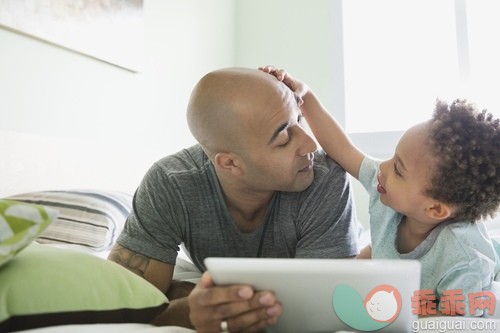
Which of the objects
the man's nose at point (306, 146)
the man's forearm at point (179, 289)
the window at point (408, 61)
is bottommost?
the man's forearm at point (179, 289)

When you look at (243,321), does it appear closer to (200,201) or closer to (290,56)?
(200,201)

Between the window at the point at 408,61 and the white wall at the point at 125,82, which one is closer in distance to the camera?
the white wall at the point at 125,82

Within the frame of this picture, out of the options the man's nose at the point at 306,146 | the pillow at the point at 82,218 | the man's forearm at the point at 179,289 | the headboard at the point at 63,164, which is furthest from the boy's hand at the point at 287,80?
the headboard at the point at 63,164

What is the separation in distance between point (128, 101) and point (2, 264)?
5.32 feet

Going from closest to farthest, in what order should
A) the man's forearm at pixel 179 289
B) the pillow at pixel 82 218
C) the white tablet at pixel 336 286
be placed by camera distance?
the white tablet at pixel 336 286 < the man's forearm at pixel 179 289 < the pillow at pixel 82 218

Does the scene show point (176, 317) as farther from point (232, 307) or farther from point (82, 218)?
point (82, 218)

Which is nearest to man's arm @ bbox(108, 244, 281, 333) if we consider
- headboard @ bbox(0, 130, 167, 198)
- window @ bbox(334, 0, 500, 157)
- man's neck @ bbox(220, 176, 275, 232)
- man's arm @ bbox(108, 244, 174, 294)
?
man's arm @ bbox(108, 244, 174, 294)

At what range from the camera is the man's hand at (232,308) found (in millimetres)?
639

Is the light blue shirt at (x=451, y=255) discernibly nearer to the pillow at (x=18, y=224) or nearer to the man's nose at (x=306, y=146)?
the man's nose at (x=306, y=146)

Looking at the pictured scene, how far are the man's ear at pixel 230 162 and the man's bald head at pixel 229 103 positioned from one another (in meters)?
0.02

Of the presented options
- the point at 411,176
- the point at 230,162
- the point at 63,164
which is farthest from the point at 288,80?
the point at 63,164

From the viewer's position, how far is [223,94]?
1182 mm

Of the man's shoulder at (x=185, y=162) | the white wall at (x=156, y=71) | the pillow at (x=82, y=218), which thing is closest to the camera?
the man's shoulder at (x=185, y=162)

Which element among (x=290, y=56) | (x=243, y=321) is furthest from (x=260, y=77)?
(x=290, y=56)
